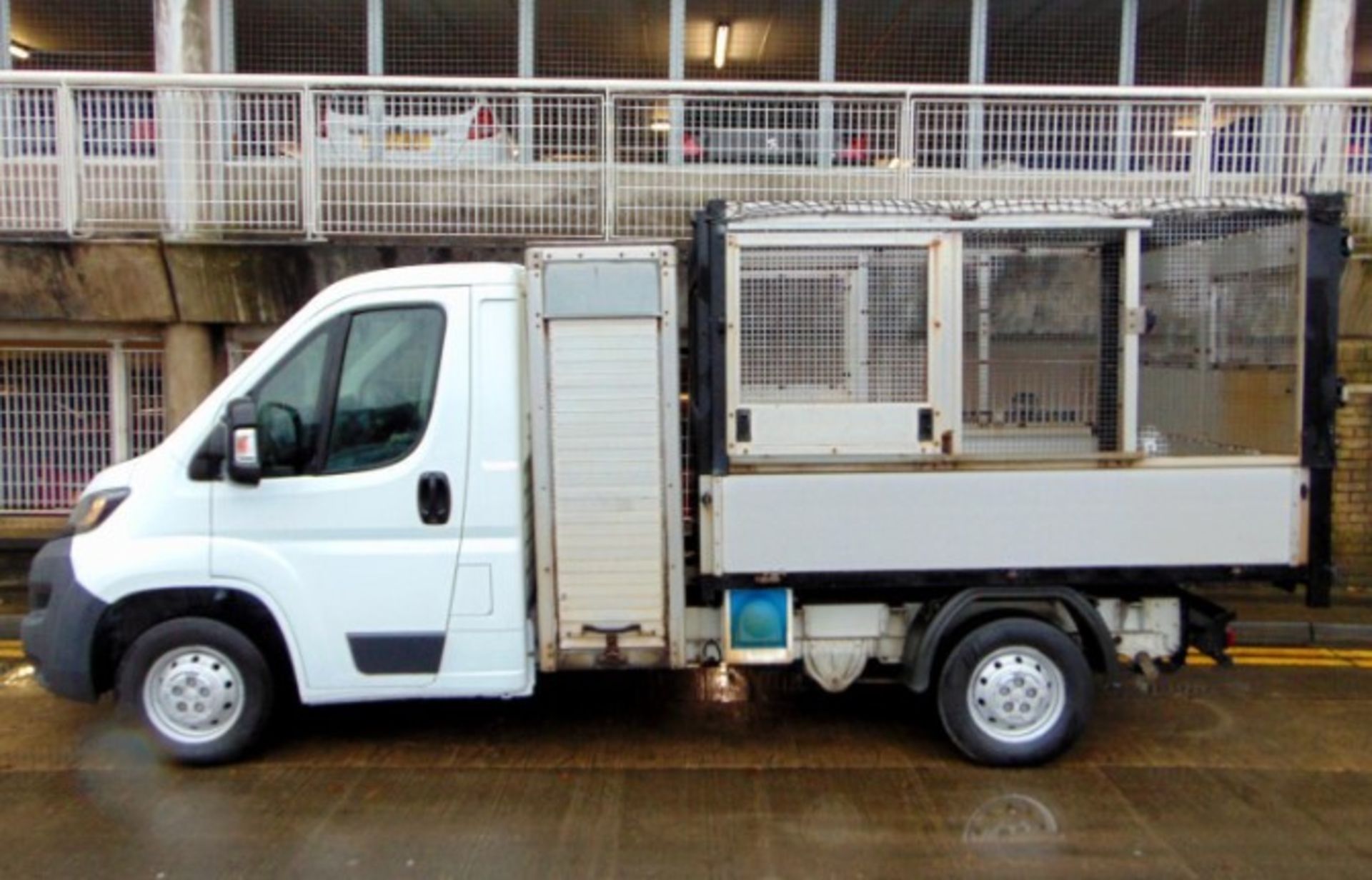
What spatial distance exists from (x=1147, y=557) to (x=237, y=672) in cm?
430

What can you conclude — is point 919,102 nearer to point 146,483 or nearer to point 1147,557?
point 1147,557

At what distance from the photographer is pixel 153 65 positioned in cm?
1177

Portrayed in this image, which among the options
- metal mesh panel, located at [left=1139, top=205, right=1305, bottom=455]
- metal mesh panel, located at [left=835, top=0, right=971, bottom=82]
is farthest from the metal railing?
metal mesh panel, located at [left=1139, top=205, right=1305, bottom=455]

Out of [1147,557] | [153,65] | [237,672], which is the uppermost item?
[153,65]

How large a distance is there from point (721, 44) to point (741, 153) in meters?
3.42

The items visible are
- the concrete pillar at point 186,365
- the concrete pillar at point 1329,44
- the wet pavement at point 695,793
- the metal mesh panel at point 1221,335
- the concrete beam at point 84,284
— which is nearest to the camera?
the wet pavement at point 695,793

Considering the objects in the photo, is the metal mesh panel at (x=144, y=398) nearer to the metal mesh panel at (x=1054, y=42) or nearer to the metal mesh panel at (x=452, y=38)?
the metal mesh panel at (x=452, y=38)

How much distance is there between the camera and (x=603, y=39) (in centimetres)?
1143

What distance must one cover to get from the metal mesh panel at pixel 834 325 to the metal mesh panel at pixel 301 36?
778 cm

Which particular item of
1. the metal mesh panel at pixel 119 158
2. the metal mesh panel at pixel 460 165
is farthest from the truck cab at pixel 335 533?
the metal mesh panel at pixel 119 158

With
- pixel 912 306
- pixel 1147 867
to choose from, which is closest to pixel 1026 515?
pixel 912 306

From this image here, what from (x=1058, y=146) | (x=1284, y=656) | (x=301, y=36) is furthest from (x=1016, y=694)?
(x=301, y=36)

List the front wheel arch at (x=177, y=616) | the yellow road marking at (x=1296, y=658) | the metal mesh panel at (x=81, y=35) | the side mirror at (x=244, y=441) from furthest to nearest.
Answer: the metal mesh panel at (x=81, y=35) < the yellow road marking at (x=1296, y=658) < the front wheel arch at (x=177, y=616) < the side mirror at (x=244, y=441)

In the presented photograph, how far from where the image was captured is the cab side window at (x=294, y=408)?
16.9 feet
